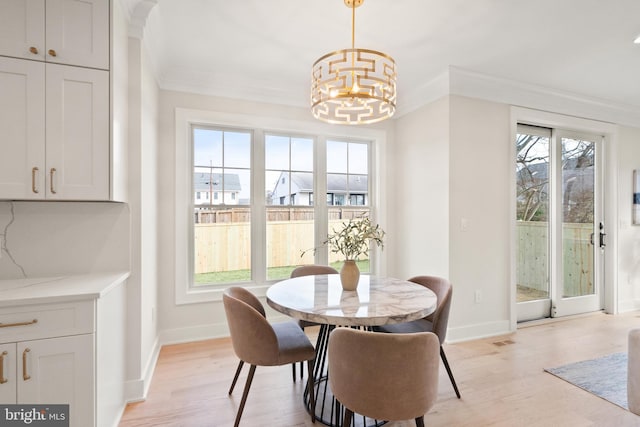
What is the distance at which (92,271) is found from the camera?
2.03 m

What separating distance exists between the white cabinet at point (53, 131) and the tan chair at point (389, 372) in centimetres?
170

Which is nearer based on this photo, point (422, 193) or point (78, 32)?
point (78, 32)

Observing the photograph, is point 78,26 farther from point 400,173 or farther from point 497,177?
point 497,177

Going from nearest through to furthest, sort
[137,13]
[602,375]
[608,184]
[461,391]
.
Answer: [137,13], [461,391], [602,375], [608,184]

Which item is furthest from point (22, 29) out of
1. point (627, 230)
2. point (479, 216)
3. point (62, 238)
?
point (627, 230)

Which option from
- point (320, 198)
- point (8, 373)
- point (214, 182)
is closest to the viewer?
point (8, 373)

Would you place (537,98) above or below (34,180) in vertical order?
above

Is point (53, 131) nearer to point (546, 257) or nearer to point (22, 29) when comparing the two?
point (22, 29)

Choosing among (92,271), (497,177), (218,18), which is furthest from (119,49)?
(497,177)

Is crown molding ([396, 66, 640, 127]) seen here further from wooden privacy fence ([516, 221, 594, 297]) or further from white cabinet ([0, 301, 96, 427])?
white cabinet ([0, 301, 96, 427])

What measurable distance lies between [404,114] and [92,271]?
3.58 metres

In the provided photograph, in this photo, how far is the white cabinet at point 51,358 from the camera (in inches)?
55.9

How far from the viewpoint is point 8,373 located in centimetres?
141

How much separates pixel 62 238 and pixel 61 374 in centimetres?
89
